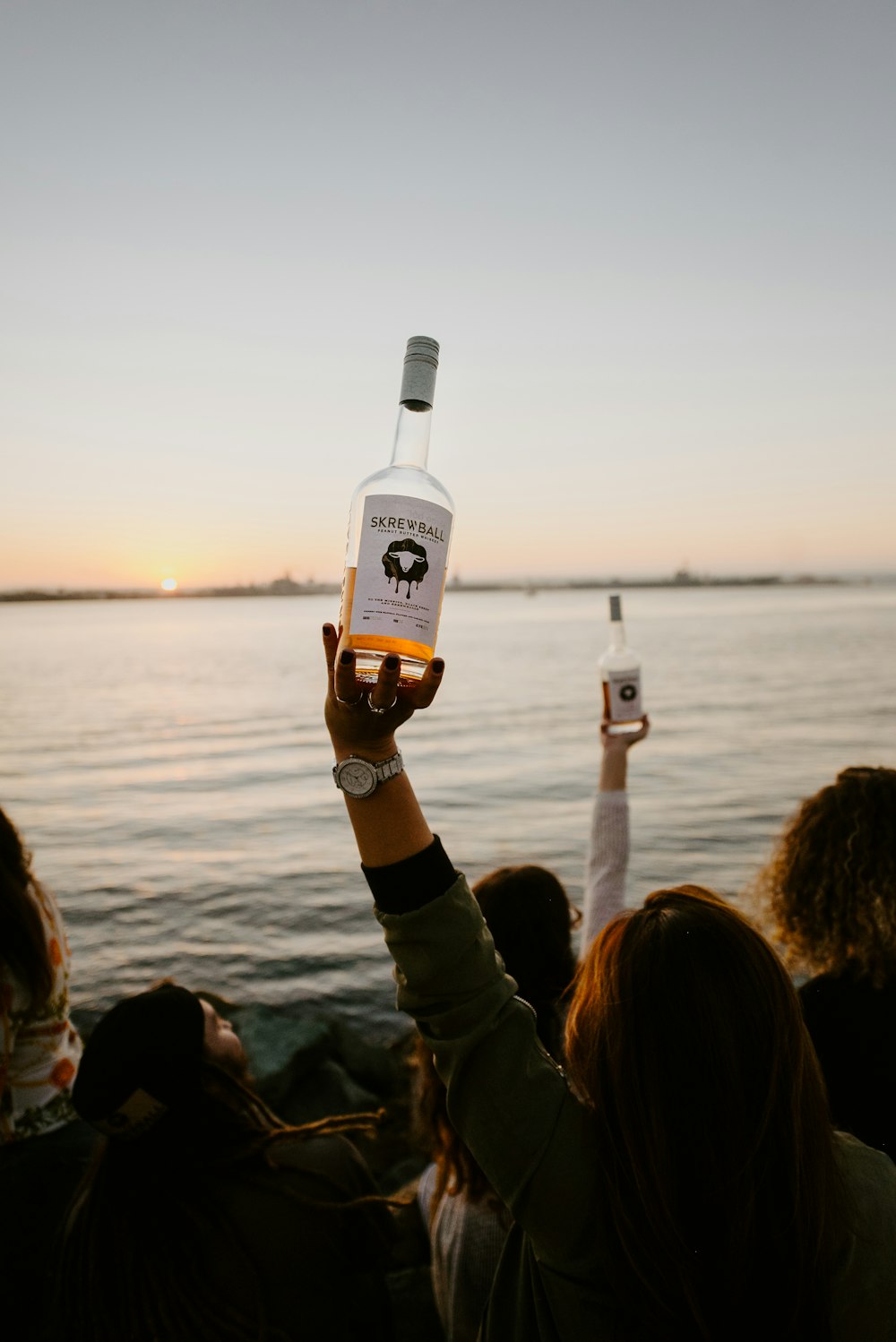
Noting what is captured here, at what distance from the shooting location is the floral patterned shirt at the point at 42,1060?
385 centimetres

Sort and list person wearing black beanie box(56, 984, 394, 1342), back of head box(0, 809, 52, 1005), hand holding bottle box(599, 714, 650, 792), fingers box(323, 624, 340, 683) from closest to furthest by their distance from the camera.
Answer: fingers box(323, 624, 340, 683), person wearing black beanie box(56, 984, 394, 1342), back of head box(0, 809, 52, 1005), hand holding bottle box(599, 714, 650, 792)

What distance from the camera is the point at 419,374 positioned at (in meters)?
2.04

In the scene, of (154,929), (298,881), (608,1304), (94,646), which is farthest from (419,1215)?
(94,646)

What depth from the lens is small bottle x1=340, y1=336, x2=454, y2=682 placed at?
78.6 inches

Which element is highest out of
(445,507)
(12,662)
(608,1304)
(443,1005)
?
(445,507)

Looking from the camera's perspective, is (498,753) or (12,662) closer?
(498,753)

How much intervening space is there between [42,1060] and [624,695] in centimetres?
317

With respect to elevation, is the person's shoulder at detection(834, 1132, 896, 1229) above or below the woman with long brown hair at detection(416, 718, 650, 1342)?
above

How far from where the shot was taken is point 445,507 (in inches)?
81.6

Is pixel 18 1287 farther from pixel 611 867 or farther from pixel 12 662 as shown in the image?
pixel 12 662

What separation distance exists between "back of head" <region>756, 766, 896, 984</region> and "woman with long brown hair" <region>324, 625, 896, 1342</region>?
200 cm

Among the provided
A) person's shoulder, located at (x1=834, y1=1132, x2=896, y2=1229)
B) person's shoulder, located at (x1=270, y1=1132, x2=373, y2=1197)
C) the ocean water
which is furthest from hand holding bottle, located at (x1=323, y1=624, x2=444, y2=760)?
the ocean water

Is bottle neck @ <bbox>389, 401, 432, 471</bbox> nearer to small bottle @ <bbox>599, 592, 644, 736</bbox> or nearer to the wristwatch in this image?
the wristwatch

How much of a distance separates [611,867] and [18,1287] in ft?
9.32
